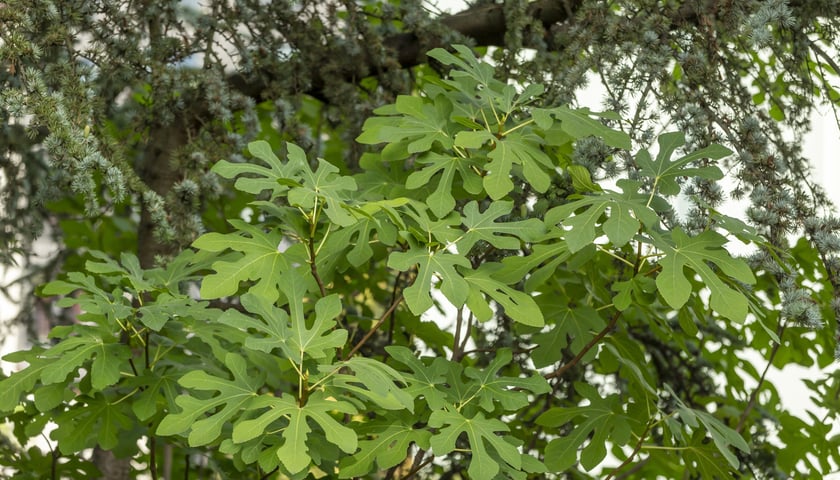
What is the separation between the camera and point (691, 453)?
2.16 m

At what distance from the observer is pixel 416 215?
1.68 m

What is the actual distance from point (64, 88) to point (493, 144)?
0.88m

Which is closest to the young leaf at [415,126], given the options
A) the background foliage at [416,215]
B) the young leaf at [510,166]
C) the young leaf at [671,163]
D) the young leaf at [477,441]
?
the background foliage at [416,215]

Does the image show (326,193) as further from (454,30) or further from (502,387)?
(454,30)

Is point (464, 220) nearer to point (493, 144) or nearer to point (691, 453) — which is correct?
point (493, 144)

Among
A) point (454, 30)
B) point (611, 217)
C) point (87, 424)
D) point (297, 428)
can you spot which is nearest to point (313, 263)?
point (297, 428)

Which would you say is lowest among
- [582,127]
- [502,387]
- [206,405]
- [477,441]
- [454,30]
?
[206,405]

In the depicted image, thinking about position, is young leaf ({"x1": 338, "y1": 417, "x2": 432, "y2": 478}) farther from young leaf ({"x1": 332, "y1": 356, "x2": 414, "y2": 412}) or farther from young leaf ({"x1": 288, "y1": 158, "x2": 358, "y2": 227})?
young leaf ({"x1": 288, "y1": 158, "x2": 358, "y2": 227})

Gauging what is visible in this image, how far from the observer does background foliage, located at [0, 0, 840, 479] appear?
→ 5.31 ft

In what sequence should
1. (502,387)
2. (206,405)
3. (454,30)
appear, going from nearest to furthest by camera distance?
1. (206,405)
2. (502,387)
3. (454,30)

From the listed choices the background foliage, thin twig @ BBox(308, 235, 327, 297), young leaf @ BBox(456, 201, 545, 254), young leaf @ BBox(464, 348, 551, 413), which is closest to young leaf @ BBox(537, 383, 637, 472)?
the background foliage

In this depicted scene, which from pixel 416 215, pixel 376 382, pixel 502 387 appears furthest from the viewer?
pixel 502 387

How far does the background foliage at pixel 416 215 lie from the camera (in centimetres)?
162

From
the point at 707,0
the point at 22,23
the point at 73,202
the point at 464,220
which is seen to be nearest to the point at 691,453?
the point at 464,220
